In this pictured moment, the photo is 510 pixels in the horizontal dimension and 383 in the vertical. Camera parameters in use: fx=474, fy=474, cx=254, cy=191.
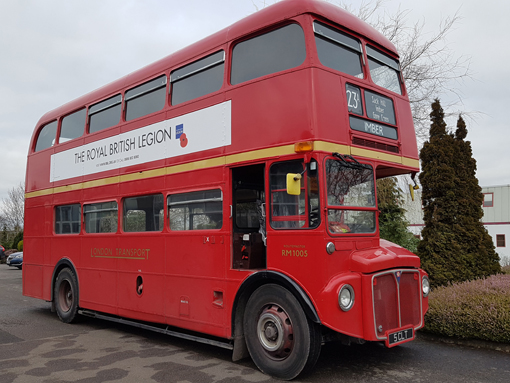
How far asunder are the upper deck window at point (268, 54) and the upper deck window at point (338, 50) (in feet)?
0.79

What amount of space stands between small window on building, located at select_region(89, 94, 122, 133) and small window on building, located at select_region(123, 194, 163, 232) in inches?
64.5

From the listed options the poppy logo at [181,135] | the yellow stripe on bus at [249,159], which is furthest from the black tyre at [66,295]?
the poppy logo at [181,135]

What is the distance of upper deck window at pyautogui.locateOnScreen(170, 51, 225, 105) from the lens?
6.70 meters

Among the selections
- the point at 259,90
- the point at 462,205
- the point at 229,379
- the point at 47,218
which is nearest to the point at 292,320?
the point at 229,379

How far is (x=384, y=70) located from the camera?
679cm

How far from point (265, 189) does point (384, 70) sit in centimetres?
261

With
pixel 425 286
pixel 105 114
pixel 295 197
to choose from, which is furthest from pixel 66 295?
pixel 425 286

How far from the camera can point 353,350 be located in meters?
6.65

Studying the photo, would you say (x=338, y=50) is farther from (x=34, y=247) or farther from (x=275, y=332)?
(x=34, y=247)

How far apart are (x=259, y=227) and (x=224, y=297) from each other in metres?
1.11

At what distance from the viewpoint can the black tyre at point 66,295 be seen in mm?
9406

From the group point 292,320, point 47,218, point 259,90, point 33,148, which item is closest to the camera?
point 292,320

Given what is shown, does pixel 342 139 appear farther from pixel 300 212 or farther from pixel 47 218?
pixel 47 218

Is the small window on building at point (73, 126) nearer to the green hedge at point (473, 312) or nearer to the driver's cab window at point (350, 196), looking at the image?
the driver's cab window at point (350, 196)
